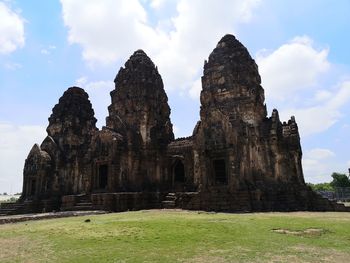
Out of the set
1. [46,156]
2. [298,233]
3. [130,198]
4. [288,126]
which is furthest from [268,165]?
[46,156]

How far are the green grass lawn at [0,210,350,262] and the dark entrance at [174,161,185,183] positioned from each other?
1554cm

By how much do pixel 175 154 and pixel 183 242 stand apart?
1835 cm

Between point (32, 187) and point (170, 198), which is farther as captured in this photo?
point (32, 187)

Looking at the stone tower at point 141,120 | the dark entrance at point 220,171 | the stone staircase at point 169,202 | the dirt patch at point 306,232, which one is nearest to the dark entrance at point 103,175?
the stone tower at point 141,120

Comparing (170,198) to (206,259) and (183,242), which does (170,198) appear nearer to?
(183,242)

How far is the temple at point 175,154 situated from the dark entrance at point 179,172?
0.28 feet

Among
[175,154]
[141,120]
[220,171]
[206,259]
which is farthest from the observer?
[141,120]

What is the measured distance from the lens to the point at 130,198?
986 inches

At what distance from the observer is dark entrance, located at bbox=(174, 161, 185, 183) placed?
28.5 metres

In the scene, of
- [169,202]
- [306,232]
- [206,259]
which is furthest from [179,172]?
[206,259]

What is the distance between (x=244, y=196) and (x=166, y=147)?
9846mm

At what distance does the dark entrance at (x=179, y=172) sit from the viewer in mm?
28484

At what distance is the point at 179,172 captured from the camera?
2881 centimetres

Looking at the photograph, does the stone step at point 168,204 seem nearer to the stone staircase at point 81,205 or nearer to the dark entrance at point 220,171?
the dark entrance at point 220,171
